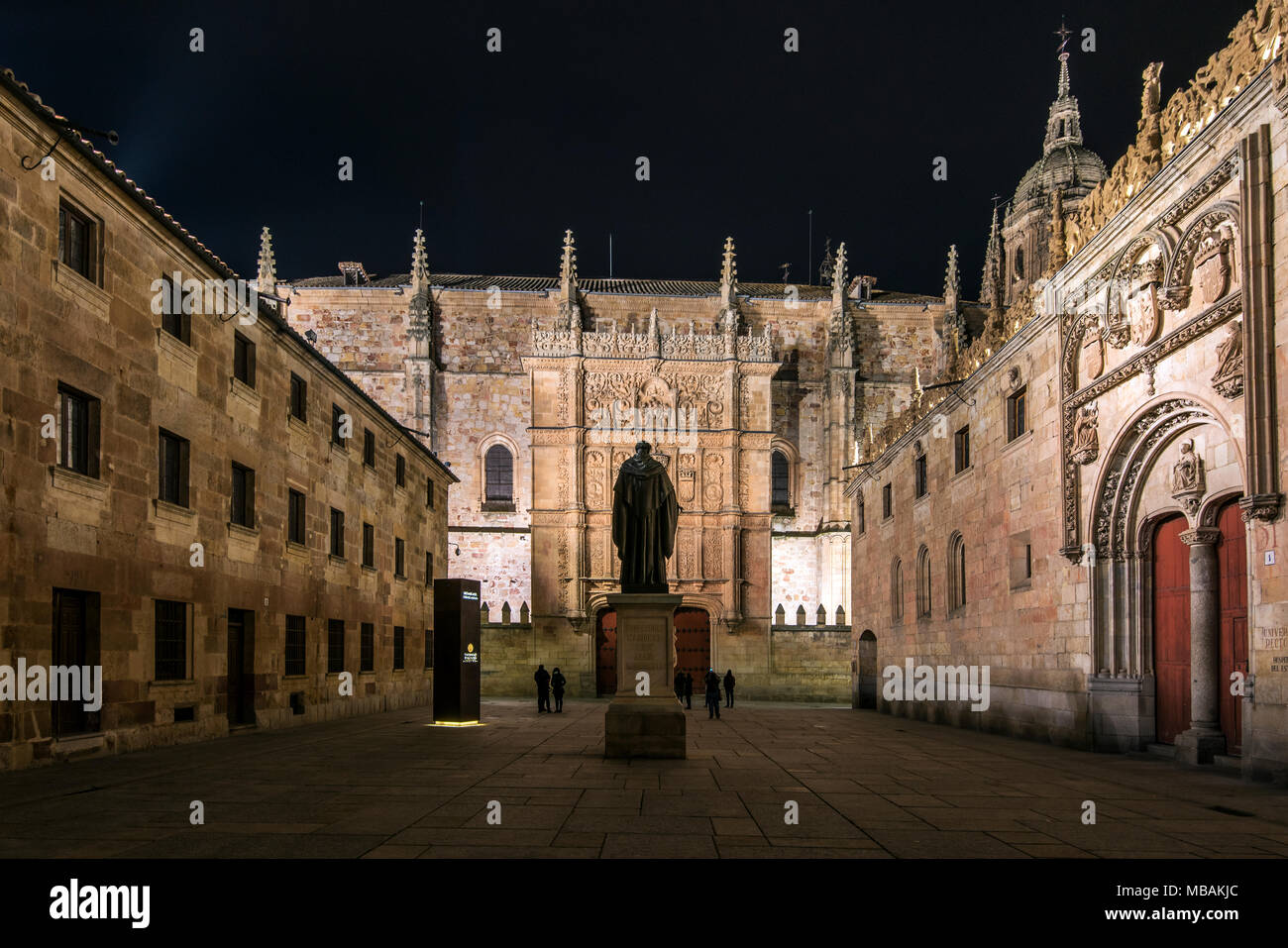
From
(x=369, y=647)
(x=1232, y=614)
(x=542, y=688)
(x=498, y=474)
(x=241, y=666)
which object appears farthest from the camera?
(x=498, y=474)

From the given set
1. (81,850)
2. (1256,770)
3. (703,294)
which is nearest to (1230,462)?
(1256,770)

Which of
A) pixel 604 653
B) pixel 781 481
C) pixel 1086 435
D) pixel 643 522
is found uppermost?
pixel 781 481

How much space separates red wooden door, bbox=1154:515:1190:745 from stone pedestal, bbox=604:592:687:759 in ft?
23.8

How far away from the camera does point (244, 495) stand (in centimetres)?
2028

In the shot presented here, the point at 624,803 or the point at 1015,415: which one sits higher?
the point at 1015,415

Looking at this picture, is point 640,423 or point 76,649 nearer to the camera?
point 76,649

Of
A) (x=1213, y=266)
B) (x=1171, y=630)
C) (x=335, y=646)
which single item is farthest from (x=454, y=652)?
(x=1213, y=266)

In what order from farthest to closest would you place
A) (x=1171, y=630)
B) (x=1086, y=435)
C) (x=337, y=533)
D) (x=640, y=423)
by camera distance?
(x=640, y=423)
(x=337, y=533)
(x=1086, y=435)
(x=1171, y=630)

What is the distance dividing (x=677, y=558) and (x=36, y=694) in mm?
29907

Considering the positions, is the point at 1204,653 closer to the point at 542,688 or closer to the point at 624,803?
the point at 624,803

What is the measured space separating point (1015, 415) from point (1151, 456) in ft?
17.1

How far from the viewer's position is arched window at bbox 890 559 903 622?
29562mm

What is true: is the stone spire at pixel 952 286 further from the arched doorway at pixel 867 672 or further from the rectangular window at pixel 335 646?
the rectangular window at pixel 335 646
